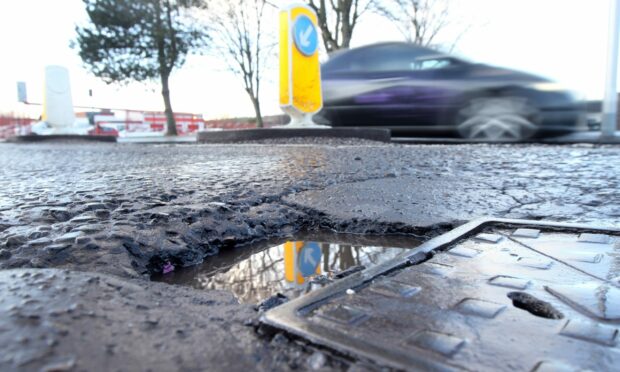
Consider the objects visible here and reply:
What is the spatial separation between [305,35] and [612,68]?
5.09 meters

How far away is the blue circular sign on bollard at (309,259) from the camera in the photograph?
1.31 m

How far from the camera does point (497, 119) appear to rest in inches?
254

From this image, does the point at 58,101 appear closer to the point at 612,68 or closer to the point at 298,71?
the point at 298,71

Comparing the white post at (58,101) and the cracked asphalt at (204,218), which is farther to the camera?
the white post at (58,101)

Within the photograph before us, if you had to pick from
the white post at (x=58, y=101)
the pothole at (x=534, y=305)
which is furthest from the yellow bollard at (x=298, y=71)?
the white post at (x=58, y=101)

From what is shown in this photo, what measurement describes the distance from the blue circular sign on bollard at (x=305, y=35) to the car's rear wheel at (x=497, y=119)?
10.4 ft

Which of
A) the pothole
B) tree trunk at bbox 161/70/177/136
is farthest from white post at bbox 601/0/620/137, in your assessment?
tree trunk at bbox 161/70/177/136

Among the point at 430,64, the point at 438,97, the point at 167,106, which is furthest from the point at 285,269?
the point at 167,106

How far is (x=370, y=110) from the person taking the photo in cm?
772

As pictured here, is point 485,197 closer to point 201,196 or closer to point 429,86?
point 201,196

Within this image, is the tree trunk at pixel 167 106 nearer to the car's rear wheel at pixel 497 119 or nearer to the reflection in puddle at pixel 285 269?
the car's rear wheel at pixel 497 119

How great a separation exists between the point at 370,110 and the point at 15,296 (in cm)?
723

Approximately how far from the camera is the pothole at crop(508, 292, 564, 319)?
83cm

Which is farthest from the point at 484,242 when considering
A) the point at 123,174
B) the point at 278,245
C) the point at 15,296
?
the point at 123,174
